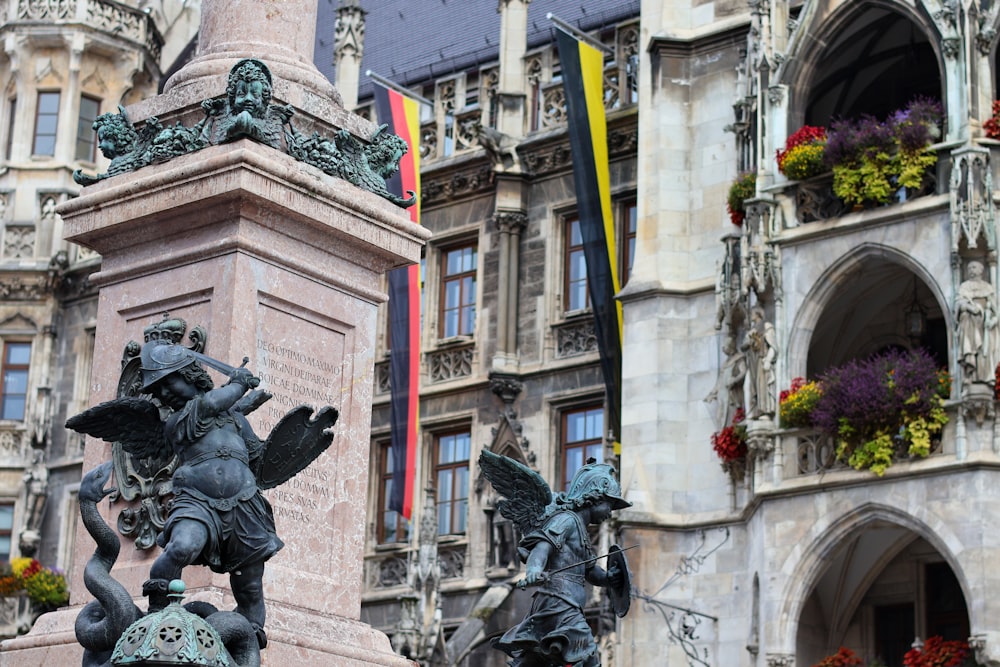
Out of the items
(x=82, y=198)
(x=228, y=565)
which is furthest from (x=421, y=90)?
(x=228, y=565)

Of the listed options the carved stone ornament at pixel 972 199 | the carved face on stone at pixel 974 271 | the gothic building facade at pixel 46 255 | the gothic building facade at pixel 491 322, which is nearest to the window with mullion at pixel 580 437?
the gothic building facade at pixel 491 322

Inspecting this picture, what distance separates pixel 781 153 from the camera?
81.6 ft

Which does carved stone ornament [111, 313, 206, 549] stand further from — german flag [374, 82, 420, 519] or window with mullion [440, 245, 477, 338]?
window with mullion [440, 245, 477, 338]

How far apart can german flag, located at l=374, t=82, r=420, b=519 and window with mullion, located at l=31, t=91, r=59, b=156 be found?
34.2 feet

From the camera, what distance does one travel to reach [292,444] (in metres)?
8.27

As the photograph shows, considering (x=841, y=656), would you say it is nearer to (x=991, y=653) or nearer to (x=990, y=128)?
(x=991, y=653)

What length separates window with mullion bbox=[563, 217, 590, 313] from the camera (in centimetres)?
3022

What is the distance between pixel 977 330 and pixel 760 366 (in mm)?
2857

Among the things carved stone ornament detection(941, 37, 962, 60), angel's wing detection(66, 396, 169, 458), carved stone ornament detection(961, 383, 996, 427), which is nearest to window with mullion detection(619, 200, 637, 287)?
carved stone ornament detection(941, 37, 962, 60)

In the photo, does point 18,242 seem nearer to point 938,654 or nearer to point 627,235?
point 627,235

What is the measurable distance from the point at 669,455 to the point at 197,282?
54.9 feet

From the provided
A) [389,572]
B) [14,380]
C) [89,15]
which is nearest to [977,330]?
[389,572]

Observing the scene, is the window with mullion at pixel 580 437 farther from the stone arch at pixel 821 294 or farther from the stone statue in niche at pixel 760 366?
the stone arch at pixel 821 294

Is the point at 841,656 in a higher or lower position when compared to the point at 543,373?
lower
